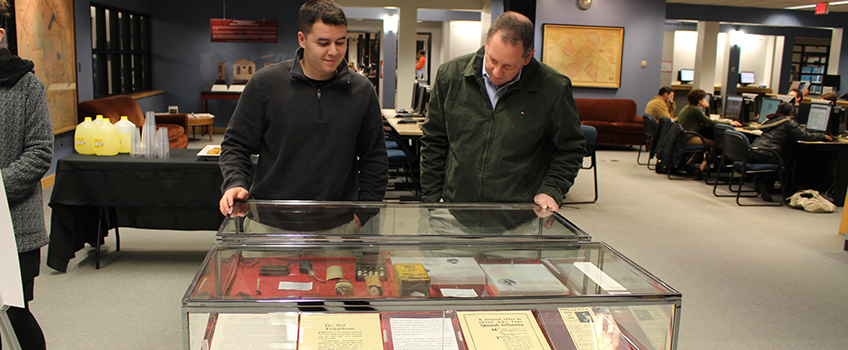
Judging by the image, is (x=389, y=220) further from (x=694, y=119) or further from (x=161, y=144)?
(x=694, y=119)

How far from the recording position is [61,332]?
283 cm

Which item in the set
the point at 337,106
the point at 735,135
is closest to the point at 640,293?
the point at 337,106

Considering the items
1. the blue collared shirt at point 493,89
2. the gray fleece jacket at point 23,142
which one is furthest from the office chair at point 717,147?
the gray fleece jacket at point 23,142

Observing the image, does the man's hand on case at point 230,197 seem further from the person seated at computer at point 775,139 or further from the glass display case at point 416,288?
the person seated at computer at point 775,139

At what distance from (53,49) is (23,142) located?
5.51m

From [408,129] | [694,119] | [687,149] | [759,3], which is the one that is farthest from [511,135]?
[759,3]

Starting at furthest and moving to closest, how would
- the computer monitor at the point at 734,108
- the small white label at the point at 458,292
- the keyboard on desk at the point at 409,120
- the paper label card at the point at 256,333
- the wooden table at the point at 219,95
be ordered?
the wooden table at the point at 219,95
the computer monitor at the point at 734,108
the keyboard on desk at the point at 409,120
the small white label at the point at 458,292
the paper label card at the point at 256,333

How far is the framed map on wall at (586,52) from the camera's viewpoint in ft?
35.1

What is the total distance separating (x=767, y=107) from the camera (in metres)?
8.45

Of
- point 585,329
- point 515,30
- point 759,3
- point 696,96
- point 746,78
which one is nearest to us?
point 585,329

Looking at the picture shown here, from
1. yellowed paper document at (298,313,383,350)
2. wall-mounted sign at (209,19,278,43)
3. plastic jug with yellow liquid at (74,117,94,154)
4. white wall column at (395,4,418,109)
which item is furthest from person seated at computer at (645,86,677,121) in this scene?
yellowed paper document at (298,313,383,350)

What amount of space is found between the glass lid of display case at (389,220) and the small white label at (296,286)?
216 millimetres

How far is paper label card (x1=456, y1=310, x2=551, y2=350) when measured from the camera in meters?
1.12

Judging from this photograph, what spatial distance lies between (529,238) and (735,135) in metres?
5.96
